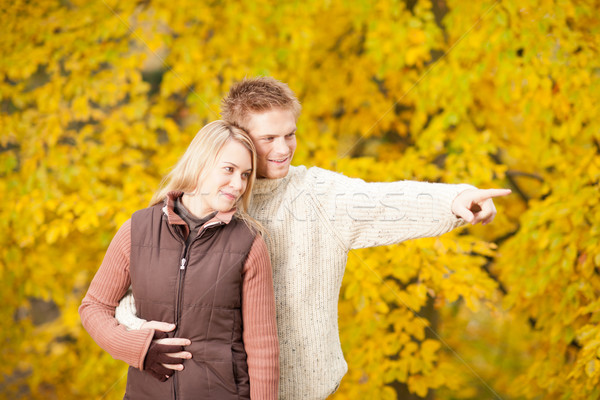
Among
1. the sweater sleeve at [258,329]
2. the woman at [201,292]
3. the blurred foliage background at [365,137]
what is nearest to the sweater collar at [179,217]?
the woman at [201,292]

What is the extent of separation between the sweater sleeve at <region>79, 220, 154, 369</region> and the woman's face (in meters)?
0.26

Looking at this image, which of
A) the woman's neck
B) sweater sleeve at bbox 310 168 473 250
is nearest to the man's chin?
sweater sleeve at bbox 310 168 473 250

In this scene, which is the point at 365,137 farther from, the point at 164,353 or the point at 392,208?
the point at 164,353

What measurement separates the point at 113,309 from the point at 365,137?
239cm

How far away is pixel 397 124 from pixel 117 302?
2.45 meters

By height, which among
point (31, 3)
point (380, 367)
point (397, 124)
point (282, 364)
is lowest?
point (380, 367)

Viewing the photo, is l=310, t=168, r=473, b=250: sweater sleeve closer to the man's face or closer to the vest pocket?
the man's face

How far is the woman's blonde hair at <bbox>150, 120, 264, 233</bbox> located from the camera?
1439 millimetres

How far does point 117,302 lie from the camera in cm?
149

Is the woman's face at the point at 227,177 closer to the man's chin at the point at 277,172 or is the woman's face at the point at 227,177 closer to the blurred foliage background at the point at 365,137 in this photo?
the man's chin at the point at 277,172

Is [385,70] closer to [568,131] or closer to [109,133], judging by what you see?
[568,131]

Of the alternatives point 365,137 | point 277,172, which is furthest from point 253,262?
point 365,137

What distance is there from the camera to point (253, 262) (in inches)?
54.7

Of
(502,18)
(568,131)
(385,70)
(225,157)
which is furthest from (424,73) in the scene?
(225,157)
